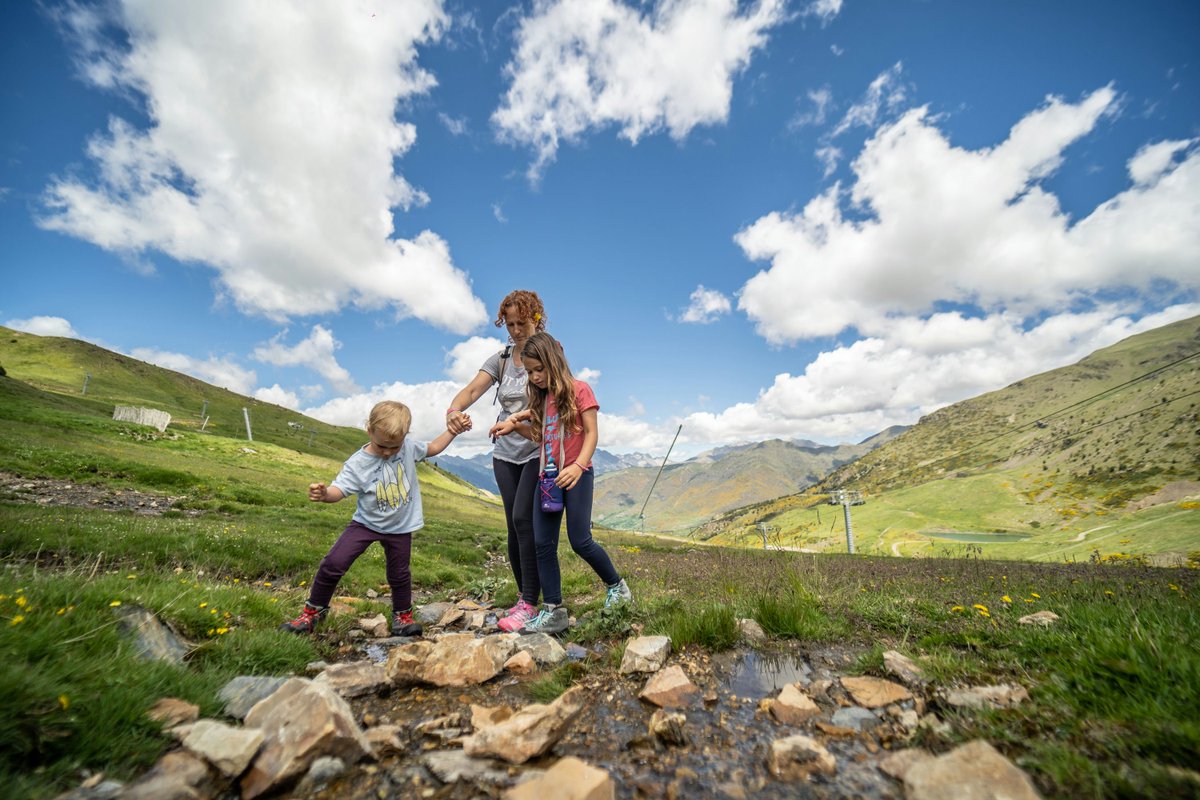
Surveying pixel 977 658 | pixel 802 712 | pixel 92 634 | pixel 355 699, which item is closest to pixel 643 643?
pixel 802 712

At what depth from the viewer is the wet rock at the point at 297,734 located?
2.09 metres

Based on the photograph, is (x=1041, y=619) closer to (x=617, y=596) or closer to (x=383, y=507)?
(x=617, y=596)

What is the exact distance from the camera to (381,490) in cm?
520

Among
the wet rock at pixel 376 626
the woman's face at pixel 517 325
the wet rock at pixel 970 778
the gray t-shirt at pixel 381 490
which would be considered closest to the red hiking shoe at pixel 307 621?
the wet rock at pixel 376 626

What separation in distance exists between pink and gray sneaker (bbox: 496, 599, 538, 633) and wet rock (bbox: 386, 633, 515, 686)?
4.04 ft

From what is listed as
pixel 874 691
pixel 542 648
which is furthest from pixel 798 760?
pixel 542 648

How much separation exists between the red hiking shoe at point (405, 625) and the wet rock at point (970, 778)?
4817mm

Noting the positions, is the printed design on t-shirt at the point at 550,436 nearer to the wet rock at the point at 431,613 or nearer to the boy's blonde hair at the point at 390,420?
the boy's blonde hair at the point at 390,420

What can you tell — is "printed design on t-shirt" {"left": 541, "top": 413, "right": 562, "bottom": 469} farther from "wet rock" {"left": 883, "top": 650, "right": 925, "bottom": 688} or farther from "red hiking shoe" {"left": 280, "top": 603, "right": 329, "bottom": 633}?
"wet rock" {"left": 883, "top": 650, "right": 925, "bottom": 688}

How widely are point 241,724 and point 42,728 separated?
94cm

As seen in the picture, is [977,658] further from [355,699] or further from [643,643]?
[355,699]

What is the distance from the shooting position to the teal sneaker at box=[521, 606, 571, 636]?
4.89m

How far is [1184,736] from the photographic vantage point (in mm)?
1862

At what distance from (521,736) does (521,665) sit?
1.54 meters
